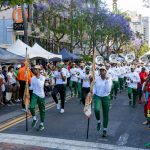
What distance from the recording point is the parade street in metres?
9.41

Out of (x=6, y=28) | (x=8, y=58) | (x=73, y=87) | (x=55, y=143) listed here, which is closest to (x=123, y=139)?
(x=55, y=143)

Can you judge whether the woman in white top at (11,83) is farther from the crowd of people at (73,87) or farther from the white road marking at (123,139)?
the white road marking at (123,139)

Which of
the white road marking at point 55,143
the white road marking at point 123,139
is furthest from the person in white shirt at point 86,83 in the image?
the white road marking at point 55,143

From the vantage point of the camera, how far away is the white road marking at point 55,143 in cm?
921

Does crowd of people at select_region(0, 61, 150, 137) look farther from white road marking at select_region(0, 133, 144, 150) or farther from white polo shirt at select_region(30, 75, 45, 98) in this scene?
white road marking at select_region(0, 133, 144, 150)

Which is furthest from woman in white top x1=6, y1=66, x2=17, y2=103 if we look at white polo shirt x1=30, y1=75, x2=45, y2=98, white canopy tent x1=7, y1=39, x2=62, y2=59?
white polo shirt x1=30, y1=75, x2=45, y2=98

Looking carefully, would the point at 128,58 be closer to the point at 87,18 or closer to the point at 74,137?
the point at 87,18

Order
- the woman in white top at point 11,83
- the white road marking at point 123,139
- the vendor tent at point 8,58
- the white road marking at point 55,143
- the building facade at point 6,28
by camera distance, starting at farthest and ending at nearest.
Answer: the building facade at point 6,28 < the vendor tent at point 8,58 < the woman in white top at point 11,83 < the white road marking at point 123,139 < the white road marking at point 55,143

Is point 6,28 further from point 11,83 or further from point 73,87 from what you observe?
point 11,83

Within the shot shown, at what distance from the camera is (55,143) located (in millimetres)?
9586

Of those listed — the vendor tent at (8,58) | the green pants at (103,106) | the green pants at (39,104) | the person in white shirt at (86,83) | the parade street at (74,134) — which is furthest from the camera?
the vendor tent at (8,58)

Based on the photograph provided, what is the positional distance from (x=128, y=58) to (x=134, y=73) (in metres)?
13.8

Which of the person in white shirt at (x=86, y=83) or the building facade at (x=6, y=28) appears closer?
the person in white shirt at (x=86, y=83)

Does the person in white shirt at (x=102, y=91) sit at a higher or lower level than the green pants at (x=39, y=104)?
higher
